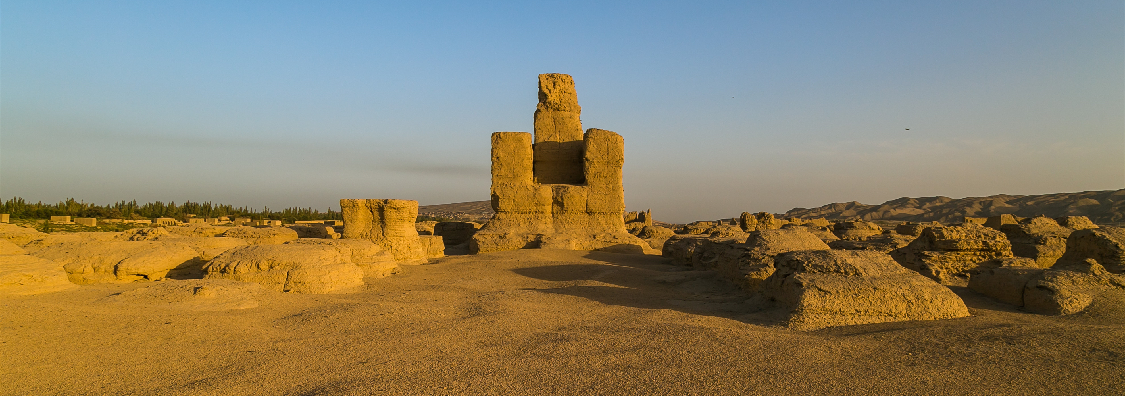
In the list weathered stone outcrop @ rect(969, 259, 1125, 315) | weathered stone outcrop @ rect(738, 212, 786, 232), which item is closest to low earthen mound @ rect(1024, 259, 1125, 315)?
weathered stone outcrop @ rect(969, 259, 1125, 315)

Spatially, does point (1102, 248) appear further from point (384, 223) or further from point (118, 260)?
point (118, 260)

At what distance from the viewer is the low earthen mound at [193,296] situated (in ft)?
15.8

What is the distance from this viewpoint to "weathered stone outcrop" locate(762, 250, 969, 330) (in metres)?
4.37

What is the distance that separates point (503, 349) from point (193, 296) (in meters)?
3.38

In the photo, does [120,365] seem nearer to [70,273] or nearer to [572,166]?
[70,273]

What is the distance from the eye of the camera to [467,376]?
3.06 meters

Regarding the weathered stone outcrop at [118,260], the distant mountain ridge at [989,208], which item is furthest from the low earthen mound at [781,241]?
the distant mountain ridge at [989,208]

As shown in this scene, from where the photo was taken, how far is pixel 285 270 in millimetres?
6270

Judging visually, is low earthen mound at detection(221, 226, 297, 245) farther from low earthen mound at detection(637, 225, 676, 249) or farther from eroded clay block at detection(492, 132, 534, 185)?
low earthen mound at detection(637, 225, 676, 249)

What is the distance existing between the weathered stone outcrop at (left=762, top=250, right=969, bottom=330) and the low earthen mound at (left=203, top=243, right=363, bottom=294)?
194 inches

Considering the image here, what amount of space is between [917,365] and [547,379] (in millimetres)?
2169

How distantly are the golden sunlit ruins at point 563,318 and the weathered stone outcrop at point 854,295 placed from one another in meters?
0.02

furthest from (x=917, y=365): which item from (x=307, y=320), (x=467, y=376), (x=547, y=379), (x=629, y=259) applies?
(x=629, y=259)

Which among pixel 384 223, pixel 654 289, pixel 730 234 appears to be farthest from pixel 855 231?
pixel 384 223
